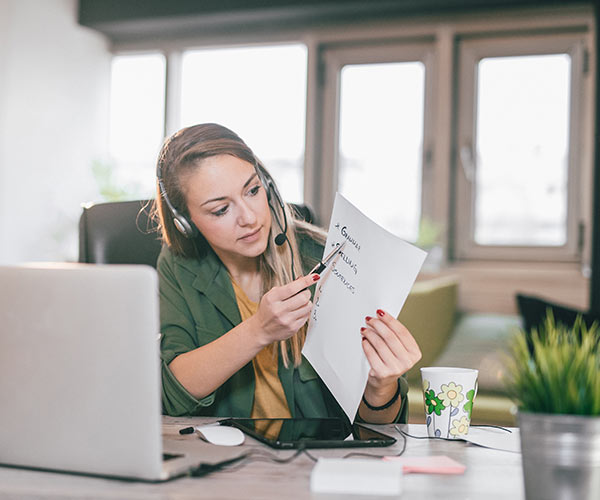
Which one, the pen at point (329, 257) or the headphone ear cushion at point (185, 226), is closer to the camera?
the pen at point (329, 257)

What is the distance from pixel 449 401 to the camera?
0.93 meters

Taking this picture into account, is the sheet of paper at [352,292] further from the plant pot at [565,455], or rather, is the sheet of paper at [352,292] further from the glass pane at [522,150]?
the glass pane at [522,150]

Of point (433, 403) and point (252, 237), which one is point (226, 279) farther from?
point (433, 403)

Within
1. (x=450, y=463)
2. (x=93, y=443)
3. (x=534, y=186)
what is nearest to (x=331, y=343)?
(x=450, y=463)

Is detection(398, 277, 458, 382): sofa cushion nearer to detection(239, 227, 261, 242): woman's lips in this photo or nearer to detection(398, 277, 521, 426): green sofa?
detection(398, 277, 521, 426): green sofa

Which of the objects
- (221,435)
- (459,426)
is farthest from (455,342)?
(221,435)

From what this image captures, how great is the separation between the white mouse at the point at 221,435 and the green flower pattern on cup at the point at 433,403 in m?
0.27

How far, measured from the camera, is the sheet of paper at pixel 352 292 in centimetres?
89

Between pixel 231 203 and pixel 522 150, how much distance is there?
2700 millimetres

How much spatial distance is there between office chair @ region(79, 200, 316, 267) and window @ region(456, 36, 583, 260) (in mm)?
2284

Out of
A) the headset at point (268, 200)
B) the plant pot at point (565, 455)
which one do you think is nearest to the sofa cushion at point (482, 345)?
the headset at point (268, 200)

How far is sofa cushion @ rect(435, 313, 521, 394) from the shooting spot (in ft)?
8.48

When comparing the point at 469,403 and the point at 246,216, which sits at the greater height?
the point at 246,216

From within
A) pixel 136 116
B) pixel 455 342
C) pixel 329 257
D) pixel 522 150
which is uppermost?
pixel 136 116
